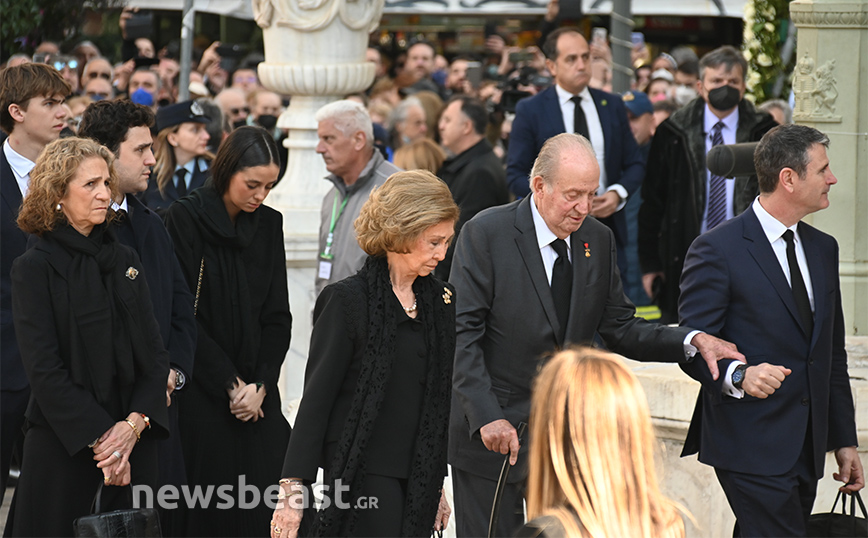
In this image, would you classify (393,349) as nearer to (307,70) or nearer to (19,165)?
(19,165)

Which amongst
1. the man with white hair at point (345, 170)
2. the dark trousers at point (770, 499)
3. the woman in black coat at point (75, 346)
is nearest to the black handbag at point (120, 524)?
the woman in black coat at point (75, 346)

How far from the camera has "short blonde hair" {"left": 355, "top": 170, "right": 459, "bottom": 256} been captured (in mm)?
4070

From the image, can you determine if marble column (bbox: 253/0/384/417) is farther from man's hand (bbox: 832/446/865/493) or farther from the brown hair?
man's hand (bbox: 832/446/865/493)

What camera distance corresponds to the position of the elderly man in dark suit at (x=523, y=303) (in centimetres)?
451

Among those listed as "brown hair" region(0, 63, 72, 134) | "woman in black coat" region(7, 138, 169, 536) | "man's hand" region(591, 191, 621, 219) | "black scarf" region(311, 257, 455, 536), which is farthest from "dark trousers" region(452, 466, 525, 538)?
"man's hand" region(591, 191, 621, 219)

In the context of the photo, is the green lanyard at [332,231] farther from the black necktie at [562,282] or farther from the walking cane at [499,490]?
the walking cane at [499,490]

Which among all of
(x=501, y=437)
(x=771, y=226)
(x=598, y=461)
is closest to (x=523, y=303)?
(x=501, y=437)

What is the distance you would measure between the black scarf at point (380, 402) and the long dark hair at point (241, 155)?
139 cm

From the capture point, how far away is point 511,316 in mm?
4566

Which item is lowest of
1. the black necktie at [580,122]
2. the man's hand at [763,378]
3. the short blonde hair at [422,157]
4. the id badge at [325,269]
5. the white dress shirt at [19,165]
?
the man's hand at [763,378]

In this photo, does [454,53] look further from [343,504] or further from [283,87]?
[343,504]

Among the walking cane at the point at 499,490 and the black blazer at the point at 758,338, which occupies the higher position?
the black blazer at the point at 758,338

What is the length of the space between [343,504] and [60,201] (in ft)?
4.88

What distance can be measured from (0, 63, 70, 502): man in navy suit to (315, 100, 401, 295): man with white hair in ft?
4.52
